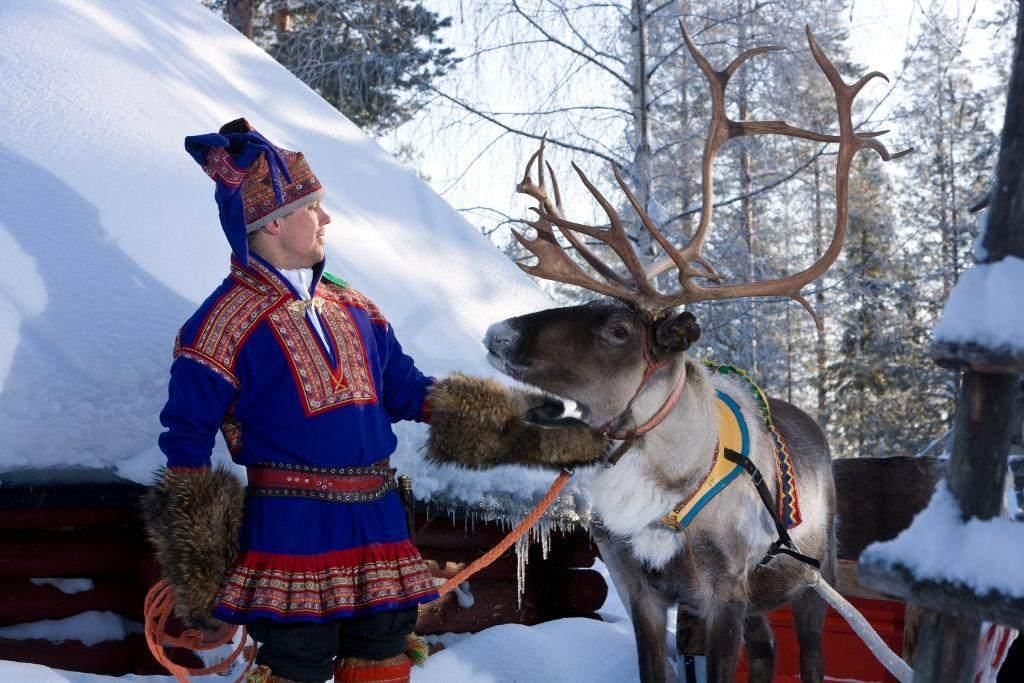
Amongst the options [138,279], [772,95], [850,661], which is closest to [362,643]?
[138,279]

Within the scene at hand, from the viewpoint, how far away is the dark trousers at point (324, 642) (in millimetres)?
2473

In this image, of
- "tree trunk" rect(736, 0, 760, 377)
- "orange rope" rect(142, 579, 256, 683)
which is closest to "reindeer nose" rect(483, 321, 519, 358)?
"orange rope" rect(142, 579, 256, 683)

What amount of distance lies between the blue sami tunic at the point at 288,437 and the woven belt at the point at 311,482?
0.01 meters

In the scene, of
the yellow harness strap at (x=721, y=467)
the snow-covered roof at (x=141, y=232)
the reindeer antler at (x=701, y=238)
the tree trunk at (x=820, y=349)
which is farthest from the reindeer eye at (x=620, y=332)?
the tree trunk at (x=820, y=349)

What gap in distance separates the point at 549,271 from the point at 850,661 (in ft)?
7.40

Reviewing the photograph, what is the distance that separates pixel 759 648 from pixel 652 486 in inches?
46.4

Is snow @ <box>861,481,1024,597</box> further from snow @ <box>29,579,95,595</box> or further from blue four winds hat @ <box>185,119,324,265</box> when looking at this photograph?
snow @ <box>29,579,95,595</box>

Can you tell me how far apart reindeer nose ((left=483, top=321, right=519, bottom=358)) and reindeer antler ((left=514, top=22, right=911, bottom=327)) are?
0.34 metres

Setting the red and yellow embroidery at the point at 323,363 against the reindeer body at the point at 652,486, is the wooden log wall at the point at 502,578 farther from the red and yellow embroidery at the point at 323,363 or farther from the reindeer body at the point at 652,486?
the red and yellow embroidery at the point at 323,363

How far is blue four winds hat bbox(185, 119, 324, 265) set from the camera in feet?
8.54

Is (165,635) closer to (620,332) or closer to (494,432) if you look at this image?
(494,432)

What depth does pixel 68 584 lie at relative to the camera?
11.3ft

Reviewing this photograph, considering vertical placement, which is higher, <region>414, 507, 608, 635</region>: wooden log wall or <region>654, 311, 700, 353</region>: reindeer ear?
→ <region>654, 311, 700, 353</region>: reindeer ear

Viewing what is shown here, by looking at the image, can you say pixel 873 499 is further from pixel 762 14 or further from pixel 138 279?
pixel 762 14
